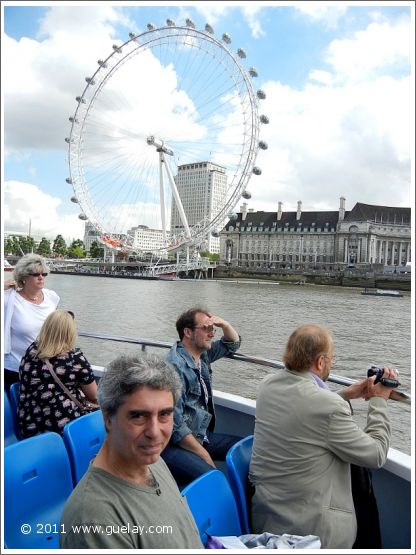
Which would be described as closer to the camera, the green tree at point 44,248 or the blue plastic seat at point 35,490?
the blue plastic seat at point 35,490

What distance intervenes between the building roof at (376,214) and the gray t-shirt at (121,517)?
77.3 metres

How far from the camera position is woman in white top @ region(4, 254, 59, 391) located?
8.87 ft

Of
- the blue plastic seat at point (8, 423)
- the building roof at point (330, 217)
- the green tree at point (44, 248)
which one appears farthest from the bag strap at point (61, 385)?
the green tree at point (44, 248)

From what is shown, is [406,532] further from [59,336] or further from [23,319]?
[23,319]

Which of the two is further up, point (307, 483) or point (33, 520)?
point (307, 483)

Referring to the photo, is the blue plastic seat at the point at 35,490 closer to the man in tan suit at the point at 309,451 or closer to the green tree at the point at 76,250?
the man in tan suit at the point at 309,451

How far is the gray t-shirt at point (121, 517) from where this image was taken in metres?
1.04

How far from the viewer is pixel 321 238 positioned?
77188 mm

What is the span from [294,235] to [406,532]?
255ft

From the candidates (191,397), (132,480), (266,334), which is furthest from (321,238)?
(132,480)

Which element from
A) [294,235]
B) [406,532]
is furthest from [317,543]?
[294,235]

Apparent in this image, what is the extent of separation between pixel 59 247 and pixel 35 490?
93259 millimetres

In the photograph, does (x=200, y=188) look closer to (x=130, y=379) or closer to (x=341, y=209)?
(x=130, y=379)

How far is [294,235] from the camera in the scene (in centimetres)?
7838
